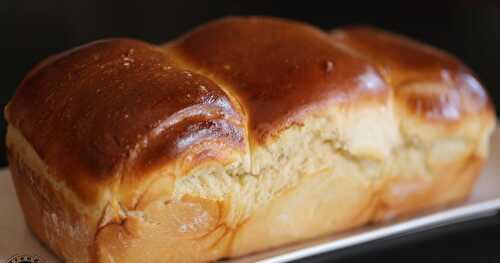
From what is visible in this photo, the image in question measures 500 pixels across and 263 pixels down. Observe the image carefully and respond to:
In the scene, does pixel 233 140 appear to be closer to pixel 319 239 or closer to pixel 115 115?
pixel 115 115

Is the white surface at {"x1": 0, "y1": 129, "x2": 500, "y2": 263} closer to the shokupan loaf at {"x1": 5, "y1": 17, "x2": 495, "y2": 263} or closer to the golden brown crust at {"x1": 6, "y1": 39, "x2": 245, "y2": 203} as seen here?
the shokupan loaf at {"x1": 5, "y1": 17, "x2": 495, "y2": 263}

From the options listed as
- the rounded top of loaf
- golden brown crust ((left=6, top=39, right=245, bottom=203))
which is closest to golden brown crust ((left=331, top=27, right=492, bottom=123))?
the rounded top of loaf

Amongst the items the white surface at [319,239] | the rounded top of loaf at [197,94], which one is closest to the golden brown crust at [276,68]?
the rounded top of loaf at [197,94]

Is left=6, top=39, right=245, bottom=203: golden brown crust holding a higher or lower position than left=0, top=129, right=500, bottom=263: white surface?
higher

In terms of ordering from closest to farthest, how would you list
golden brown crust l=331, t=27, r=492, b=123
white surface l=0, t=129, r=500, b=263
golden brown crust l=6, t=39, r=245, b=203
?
golden brown crust l=6, t=39, r=245, b=203 → white surface l=0, t=129, r=500, b=263 → golden brown crust l=331, t=27, r=492, b=123

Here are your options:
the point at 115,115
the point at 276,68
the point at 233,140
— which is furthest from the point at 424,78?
the point at 115,115

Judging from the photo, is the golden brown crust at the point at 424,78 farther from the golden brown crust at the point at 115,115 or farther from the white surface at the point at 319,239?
the golden brown crust at the point at 115,115
